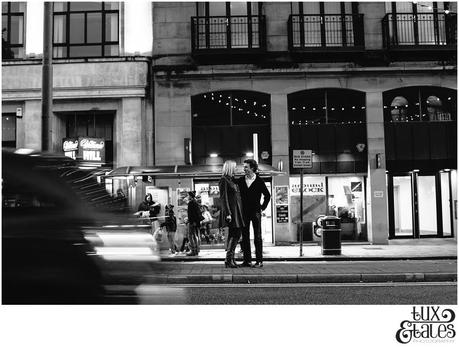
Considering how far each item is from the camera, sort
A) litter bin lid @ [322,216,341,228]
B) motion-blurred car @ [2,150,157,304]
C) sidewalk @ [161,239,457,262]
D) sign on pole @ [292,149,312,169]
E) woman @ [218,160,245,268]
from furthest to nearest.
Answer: litter bin lid @ [322,216,341,228] → sign on pole @ [292,149,312,169] → sidewalk @ [161,239,457,262] → woman @ [218,160,245,268] → motion-blurred car @ [2,150,157,304]

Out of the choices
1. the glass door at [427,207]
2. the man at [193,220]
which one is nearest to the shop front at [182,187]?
the man at [193,220]

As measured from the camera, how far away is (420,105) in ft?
67.9

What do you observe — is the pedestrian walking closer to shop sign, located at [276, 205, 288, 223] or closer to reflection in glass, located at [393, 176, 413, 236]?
shop sign, located at [276, 205, 288, 223]

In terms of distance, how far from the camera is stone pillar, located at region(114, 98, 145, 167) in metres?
20.4

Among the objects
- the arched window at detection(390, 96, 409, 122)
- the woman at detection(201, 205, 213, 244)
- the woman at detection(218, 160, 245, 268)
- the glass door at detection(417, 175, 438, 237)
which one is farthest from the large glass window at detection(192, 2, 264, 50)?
the woman at detection(218, 160, 245, 268)

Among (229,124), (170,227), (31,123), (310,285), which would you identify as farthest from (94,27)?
(310,285)

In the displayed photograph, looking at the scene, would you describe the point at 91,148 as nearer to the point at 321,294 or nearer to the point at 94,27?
the point at 94,27

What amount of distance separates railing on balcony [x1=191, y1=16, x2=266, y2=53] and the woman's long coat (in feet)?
36.3

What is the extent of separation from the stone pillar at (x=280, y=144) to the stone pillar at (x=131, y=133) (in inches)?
197

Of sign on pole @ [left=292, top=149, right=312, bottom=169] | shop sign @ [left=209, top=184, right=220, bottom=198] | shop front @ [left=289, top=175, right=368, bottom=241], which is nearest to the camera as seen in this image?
sign on pole @ [left=292, top=149, right=312, bottom=169]

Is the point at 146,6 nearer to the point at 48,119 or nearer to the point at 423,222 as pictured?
the point at 48,119

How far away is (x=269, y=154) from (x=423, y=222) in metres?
6.48

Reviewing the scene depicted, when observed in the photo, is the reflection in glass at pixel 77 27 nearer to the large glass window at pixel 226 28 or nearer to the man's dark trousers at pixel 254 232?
the large glass window at pixel 226 28
